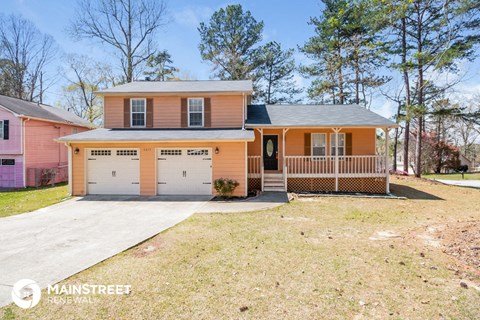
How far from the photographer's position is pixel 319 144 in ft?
43.2

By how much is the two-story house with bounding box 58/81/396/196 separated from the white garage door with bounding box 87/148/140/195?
46mm

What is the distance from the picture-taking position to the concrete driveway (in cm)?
428

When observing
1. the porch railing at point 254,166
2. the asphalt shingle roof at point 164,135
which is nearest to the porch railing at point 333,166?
the porch railing at point 254,166

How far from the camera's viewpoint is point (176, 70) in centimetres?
2609

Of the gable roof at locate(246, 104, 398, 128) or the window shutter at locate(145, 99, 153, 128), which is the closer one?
the gable roof at locate(246, 104, 398, 128)

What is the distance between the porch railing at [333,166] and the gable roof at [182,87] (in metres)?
4.36

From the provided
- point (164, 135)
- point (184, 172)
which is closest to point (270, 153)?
point (184, 172)

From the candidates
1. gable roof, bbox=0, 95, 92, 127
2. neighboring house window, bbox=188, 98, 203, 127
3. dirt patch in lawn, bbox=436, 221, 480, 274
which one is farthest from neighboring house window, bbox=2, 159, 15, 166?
dirt patch in lawn, bbox=436, 221, 480, 274

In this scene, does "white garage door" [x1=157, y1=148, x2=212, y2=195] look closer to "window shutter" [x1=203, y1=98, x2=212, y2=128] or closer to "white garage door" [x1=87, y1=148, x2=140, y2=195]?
"white garage door" [x1=87, y1=148, x2=140, y2=195]

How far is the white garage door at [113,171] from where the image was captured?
11297 millimetres

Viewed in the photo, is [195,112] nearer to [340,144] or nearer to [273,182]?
[273,182]

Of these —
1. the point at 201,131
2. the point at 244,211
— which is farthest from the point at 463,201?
the point at 201,131

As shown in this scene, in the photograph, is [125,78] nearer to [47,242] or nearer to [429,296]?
[47,242]

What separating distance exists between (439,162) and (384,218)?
24043 mm
